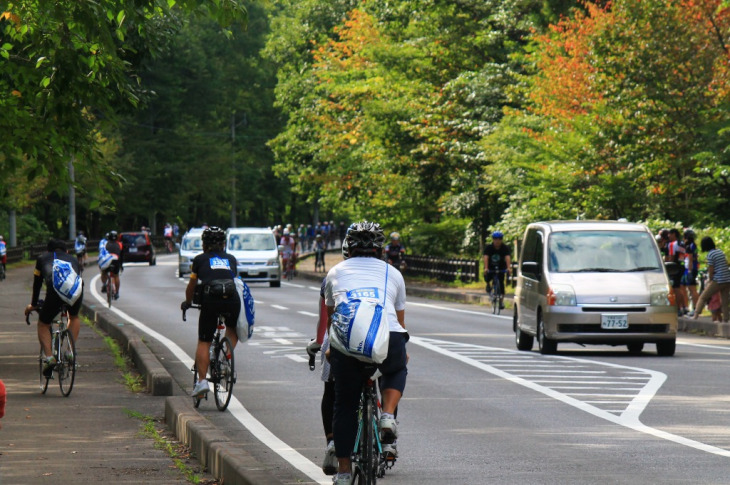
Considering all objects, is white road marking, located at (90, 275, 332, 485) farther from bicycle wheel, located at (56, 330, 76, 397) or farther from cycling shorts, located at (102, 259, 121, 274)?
cycling shorts, located at (102, 259, 121, 274)

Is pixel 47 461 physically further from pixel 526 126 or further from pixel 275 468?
pixel 526 126

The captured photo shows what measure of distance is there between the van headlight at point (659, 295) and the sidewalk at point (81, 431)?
24.4 feet

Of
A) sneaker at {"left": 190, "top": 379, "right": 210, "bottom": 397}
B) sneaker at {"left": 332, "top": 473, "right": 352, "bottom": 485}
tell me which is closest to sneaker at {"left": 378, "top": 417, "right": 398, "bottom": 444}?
sneaker at {"left": 332, "top": 473, "right": 352, "bottom": 485}

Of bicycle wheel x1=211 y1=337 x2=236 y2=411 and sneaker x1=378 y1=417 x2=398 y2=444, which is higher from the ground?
sneaker x1=378 y1=417 x2=398 y2=444

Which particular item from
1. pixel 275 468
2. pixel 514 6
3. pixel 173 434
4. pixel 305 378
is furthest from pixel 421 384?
pixel 514 6

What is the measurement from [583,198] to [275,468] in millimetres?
23446

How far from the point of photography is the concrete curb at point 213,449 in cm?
787

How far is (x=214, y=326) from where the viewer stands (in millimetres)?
12508

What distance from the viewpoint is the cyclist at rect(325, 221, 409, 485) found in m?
7.39

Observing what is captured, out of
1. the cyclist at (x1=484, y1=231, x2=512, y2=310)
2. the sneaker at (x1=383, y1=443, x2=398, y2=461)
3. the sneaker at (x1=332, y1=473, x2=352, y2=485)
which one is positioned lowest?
the sneaker at (x1=332, y1=473, x2=352, y2=485)

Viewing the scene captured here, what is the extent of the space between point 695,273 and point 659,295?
23.5ft

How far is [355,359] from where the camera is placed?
24.4 ft

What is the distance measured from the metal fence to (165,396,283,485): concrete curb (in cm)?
3009

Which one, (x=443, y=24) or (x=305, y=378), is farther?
(x=443, y=24)
